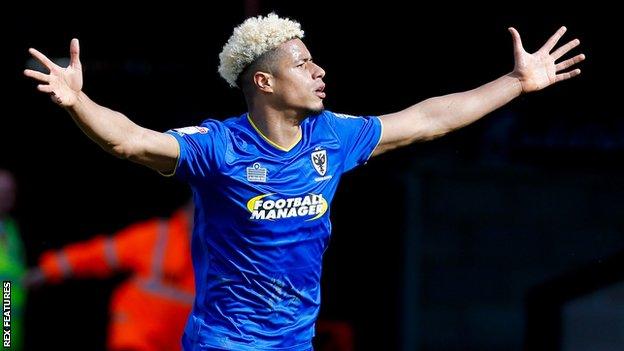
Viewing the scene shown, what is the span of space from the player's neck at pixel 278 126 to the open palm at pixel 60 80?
80cm

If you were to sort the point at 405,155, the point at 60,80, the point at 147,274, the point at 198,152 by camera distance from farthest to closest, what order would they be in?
the point at 405,155, the point at 147,274, the point at 198,152, the point at 60,80

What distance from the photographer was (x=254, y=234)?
547 cm

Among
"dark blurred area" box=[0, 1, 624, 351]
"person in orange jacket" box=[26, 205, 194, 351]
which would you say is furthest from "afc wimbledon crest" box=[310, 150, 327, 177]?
"dark blurred area" box=[0, 1, 624, 351]

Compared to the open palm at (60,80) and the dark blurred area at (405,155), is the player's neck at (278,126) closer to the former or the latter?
the open palm at (60,80)

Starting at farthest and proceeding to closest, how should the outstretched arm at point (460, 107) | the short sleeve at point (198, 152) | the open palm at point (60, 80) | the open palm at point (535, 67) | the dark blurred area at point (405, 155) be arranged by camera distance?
1. the dark blurred area at point (405, 155)
2. the open palm at point (535, 67)
3. the outstretched arm at point (460, 107)
4. the short sleeve at point (198, 152)
5. the open palm at point (60, 80)

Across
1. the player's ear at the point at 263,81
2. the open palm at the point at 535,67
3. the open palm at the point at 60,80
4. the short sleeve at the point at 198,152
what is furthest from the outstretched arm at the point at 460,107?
the open palm at the point at 60,80

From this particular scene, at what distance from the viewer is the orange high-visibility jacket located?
8.00 m

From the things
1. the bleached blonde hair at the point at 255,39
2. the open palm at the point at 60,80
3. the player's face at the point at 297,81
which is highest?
the bleached blonde hair at the point at 255,39

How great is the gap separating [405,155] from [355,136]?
9.99ft

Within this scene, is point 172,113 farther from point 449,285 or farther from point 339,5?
point 449,285

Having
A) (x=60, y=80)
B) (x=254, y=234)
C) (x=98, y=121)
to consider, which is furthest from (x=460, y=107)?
(x=60, y=80)

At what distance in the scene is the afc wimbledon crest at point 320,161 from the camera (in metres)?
5.57

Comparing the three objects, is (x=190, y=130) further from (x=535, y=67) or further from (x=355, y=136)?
(x=535, y=67)

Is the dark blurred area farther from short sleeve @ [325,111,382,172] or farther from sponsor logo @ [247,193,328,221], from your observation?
sponsor logo @ [247,193,328,221]
